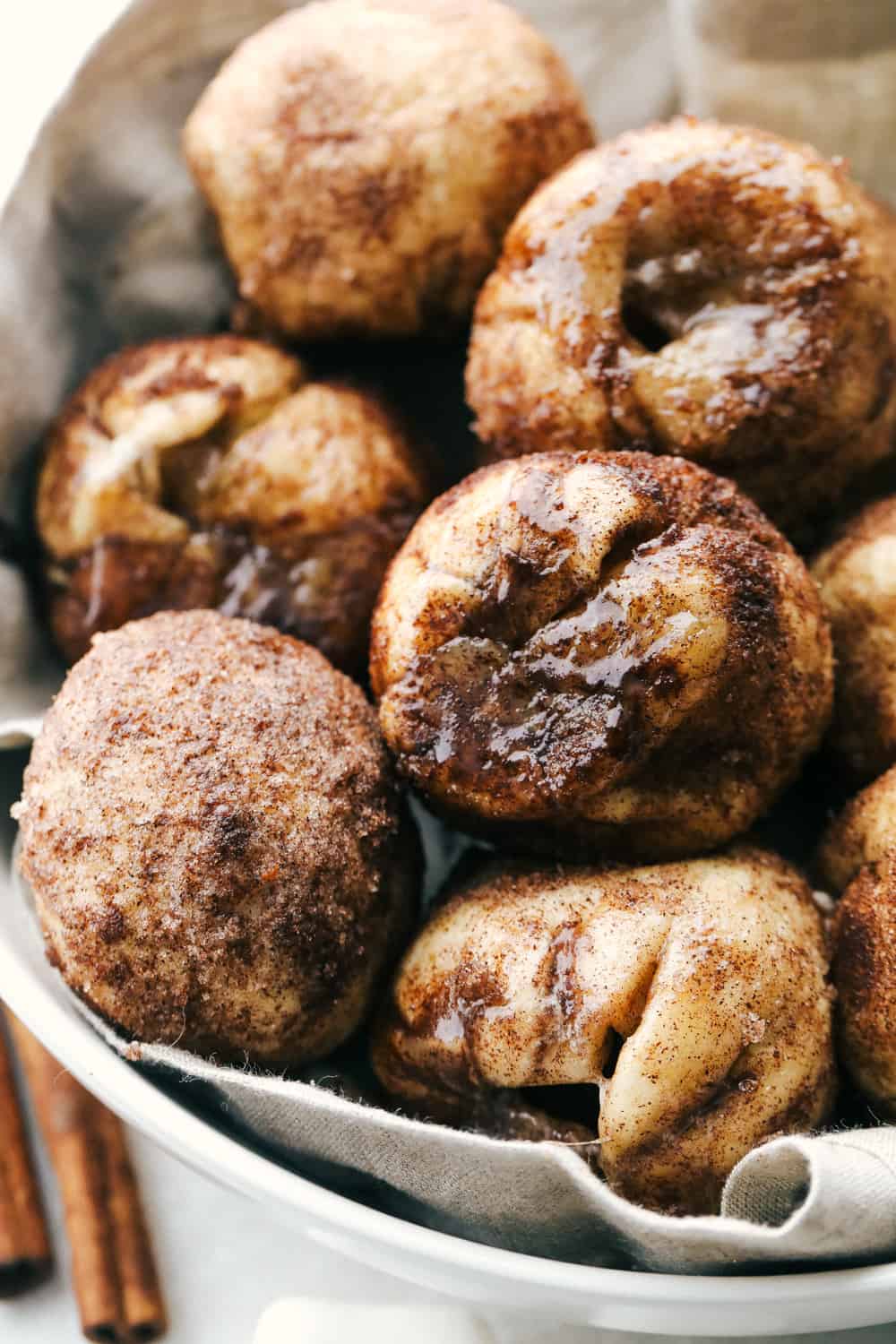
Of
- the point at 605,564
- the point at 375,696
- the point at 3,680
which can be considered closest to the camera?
the point at 605,564

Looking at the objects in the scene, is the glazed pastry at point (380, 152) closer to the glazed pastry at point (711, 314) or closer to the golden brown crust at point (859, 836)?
the glazed pastry at point (711, 314)

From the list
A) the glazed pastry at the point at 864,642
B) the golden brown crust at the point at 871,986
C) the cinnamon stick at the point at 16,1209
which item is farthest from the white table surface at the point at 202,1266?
the glazed pastry at the point at 864,642

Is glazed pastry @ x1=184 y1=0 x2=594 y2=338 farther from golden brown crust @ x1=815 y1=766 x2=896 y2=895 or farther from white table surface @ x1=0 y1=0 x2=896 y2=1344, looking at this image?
golden brown crust @ x1=815 y1=766 x2=896 y2=895

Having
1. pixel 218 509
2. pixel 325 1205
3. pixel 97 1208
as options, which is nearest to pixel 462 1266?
pixel 325 1205

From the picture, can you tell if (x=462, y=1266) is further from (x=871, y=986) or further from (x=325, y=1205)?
(x=871, y=986)

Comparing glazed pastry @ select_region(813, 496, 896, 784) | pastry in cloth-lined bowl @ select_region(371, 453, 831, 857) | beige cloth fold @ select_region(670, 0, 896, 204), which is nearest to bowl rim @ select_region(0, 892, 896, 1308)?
pastry in cloth-lined bowl @ select_region(371, 453, 831, 857)

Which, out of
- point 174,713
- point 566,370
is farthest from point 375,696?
point 566,370

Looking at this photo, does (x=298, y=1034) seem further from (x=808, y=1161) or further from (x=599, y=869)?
(x=808, y=1161)
